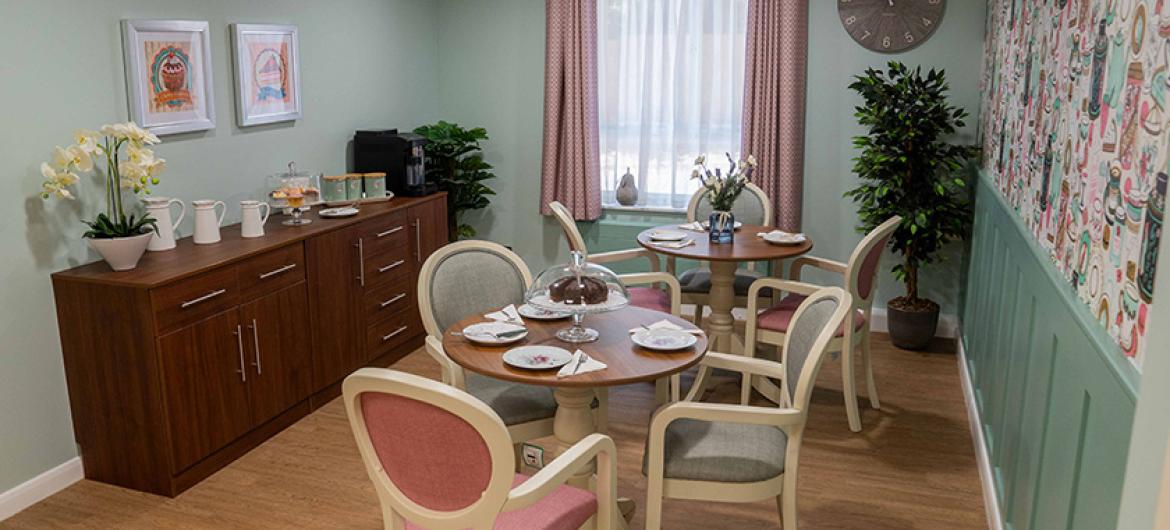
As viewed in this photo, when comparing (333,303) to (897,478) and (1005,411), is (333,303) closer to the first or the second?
(897,478)

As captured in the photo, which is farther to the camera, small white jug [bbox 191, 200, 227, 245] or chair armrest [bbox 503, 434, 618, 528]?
small white jug [bbox 191, 200, 227, 245]

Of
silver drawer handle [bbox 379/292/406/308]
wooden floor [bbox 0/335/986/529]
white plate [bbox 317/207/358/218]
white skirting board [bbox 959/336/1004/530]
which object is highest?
white plate [bbox 317/207/358/218]

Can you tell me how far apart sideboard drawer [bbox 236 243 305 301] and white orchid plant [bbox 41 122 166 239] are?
409mm

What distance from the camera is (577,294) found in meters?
2.92

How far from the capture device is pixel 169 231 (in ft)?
12.6

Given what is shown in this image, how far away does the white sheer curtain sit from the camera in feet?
18.3

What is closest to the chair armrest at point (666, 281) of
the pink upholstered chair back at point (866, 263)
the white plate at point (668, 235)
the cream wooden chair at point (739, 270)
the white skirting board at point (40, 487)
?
the white plate at point (668, 235)

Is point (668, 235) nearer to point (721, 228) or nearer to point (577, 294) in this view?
point (721, 228)

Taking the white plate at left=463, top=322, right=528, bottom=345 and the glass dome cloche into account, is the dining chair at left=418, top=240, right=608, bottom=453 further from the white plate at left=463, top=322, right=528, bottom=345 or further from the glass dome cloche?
the glass dome cloche

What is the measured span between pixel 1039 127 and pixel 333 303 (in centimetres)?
304

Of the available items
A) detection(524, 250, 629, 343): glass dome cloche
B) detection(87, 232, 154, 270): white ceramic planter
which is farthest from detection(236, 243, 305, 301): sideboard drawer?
detection(524, 250, 629, 343): glass dome cloche

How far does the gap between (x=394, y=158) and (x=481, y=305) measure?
6.33ft

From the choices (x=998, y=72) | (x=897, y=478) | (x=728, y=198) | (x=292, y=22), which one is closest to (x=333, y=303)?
(x=292, y=22)

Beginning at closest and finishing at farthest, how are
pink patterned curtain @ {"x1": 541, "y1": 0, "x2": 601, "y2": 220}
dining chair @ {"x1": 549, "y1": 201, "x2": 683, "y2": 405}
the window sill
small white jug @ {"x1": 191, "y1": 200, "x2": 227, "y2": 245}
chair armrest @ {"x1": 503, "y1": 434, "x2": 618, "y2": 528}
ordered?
chair armrest @ {"x1": 503, "y1": 434, "x2": 618, "y2": 528} < small white jug @ {"x1": 191, "y1": 200, "x2": 227, "y2": 245} < dining chair @ {"x1": 549, "y1": 201, "x2": 683, "y2": 405} < pink patterned curtain @ {"x1": 541, "y1": 0, "x2": 601, "y2": 220} < the window sill
